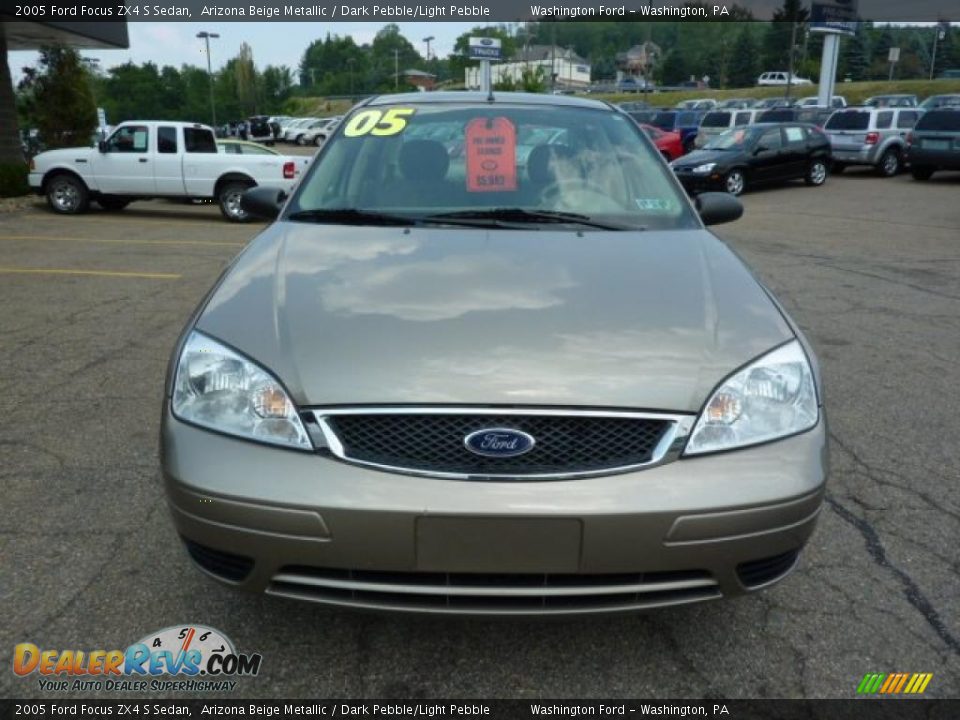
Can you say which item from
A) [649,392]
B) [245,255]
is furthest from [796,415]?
[245,255]

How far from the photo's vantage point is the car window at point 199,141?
1367cm

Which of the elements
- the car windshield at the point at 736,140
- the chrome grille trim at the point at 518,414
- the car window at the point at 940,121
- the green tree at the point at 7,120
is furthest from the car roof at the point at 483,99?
the car window at the point at 940,121

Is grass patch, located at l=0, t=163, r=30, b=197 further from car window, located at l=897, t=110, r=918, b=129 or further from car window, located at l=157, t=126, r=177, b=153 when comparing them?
car window, located at l=897, t=110, r=918, b=129

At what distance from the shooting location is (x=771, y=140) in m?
17.7

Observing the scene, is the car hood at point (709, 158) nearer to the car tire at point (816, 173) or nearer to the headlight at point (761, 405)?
the car tire at point (816, 173)

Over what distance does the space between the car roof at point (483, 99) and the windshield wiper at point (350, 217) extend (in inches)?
36.8

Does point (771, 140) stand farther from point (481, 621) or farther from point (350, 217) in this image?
point (481, 621)

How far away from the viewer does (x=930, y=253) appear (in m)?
9.87

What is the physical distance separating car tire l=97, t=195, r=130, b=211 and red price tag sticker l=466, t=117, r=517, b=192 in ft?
41.7

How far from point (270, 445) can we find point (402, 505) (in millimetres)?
394

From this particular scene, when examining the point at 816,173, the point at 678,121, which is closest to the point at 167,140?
the point at 816,173

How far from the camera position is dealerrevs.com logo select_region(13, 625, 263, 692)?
219cm

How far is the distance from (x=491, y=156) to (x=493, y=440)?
174 centimetres

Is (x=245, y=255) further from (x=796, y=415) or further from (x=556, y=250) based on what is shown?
(x=796, y=415)
